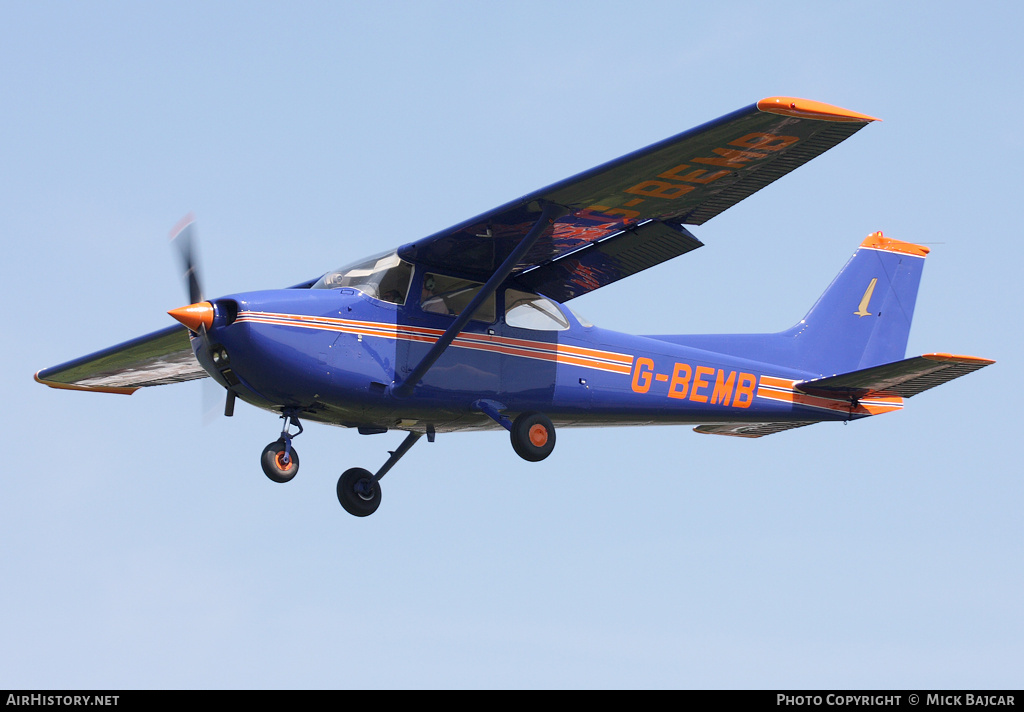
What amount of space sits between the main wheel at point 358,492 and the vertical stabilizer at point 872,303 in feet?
20.1

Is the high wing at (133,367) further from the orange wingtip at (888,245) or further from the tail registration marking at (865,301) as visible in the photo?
the orange wingtip at (888,245)

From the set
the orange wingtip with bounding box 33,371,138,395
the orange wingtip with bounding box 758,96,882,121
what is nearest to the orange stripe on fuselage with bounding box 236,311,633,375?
the orange wingtip with bounding box 758,96,882,121

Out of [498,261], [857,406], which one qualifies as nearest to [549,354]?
[498,261]

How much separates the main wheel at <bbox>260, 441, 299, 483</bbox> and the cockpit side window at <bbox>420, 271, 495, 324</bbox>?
191 cm

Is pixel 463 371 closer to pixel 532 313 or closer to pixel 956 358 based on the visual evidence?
pixel 532 313

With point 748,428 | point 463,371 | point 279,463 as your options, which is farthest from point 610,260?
point 279,463

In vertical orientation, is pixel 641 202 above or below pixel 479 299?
above

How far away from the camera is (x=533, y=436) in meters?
13.3

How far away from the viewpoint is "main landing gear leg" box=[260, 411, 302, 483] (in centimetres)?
1258

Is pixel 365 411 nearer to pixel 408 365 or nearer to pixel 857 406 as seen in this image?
pixel 408 365

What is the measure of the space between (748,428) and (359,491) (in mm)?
4801

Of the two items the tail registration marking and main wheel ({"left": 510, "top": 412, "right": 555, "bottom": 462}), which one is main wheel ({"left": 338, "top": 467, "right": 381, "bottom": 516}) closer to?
main wheel ({"left": 510, "top": 412, "right": 555, "bottom": 462})

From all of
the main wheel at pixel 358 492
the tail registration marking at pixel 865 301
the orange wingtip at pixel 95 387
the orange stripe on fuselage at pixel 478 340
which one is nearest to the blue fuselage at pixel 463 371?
the orange stripe on fuselage at pixel 478 340
